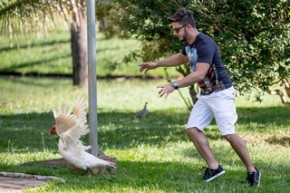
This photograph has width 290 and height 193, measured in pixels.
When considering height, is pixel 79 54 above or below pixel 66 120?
below

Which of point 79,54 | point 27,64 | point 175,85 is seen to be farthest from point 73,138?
point 27,64

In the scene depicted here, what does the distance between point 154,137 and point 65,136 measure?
3.76m

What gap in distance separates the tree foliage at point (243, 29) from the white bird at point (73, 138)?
9.24ft

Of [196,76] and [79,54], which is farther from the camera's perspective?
[79,54]

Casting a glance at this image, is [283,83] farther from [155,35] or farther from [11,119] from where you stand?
[11,119]

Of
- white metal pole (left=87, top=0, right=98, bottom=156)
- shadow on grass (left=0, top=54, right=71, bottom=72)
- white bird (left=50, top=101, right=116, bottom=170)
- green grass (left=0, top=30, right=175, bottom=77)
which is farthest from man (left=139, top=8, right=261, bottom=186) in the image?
shadow on grass (left=0, top=54, right=71, bottom=72)

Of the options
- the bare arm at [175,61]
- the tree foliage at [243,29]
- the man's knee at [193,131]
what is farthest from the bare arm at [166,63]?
the tree foliage at [243,29]

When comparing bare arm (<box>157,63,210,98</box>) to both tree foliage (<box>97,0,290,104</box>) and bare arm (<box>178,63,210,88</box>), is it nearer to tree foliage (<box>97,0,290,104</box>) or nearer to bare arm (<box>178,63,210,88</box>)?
bare arm (<box>178,63,210,88</box>)

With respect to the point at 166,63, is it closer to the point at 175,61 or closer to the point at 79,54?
the point at 175,61

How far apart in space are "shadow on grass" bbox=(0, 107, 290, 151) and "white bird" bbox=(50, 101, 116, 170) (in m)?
2.52

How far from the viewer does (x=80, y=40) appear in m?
20.8

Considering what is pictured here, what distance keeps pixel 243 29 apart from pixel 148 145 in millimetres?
2001

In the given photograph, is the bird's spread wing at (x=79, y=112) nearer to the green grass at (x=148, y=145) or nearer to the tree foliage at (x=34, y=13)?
the green grass at (x=148, y=145)

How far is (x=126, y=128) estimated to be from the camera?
12.9m
